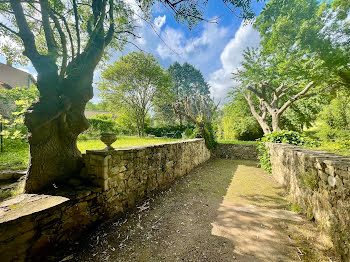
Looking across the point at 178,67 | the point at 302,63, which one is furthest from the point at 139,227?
the point at 178,67

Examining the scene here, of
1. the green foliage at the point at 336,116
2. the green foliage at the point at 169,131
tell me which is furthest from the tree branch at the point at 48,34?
the green foliage at the point at 169,131

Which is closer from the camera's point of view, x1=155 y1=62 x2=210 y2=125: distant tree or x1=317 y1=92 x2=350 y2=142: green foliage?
x1=317 y1=92 x2=350 y2=142: green foliage

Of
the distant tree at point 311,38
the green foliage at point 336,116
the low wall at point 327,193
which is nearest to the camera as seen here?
the low wall at point 327,193

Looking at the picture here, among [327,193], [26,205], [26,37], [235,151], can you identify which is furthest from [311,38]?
[26,205]

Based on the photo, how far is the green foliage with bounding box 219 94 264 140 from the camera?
12359mm

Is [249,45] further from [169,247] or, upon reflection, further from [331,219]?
[169,247]

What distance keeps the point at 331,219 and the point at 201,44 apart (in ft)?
10.9

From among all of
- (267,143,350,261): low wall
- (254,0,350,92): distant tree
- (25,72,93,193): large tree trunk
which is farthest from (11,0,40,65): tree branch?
(254,0,350,92): distant tree

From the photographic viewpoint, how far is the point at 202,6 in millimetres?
2197

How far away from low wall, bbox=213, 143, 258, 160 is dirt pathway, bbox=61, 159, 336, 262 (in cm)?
553

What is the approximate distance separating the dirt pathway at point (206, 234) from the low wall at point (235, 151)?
553 cm

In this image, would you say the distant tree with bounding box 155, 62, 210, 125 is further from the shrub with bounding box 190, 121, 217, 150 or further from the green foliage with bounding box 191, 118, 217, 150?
the green foliage with bounding box 191, 118, 217, 150

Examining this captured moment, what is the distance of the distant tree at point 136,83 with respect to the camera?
44.7 feet

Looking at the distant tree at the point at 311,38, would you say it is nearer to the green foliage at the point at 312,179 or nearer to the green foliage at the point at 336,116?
the green foliage at the point at 312,179
